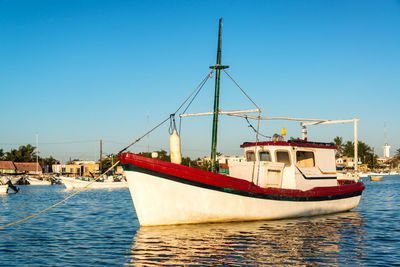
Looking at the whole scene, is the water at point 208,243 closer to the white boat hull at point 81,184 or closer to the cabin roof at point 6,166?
the white boat hull at point 81,184

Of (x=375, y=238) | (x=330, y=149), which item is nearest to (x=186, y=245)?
(x=375, y=238)

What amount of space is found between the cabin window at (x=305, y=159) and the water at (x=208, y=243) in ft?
8.90

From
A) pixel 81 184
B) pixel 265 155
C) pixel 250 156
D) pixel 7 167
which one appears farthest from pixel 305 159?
pixel 7 167

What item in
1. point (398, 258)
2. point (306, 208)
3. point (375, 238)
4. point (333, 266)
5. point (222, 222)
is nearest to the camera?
point (333, 266)

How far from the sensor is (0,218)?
65.3 ft

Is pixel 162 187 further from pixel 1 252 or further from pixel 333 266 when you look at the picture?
pixel 333 266

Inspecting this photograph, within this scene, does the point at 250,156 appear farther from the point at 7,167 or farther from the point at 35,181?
the point at 7,167

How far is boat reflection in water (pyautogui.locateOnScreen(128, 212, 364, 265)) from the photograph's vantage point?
9.84m

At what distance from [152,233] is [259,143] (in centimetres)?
691

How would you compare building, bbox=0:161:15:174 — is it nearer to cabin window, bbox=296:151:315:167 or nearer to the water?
the water

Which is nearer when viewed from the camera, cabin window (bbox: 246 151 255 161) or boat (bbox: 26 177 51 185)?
cabin window (bbox: 246 151 255 161)

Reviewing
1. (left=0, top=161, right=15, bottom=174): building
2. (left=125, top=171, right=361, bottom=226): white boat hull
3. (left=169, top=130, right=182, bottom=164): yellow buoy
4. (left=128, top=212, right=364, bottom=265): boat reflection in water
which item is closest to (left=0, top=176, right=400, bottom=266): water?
(left=128, top=212, right=364, bottom=265): boat reflection in water

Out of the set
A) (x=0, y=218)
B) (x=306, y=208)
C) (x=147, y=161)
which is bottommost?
(x=0, y=218)

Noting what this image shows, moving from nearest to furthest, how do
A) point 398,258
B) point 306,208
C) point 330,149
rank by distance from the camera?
point 398,258 → point 306,208 → point 330,149
